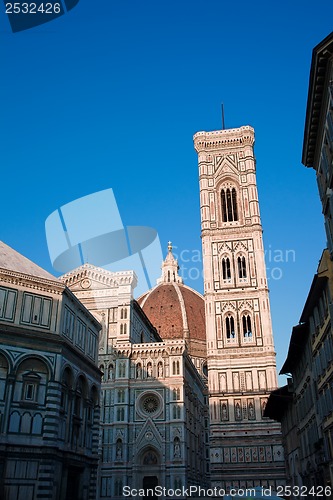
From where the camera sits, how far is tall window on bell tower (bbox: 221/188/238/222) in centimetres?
5478

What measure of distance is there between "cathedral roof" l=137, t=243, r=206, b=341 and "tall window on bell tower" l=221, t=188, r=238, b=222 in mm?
42390

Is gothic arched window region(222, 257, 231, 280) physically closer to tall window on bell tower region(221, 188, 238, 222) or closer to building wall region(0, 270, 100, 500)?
tall window on bell tower region(221, 188, 238, 222)

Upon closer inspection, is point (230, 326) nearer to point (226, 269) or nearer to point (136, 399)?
point (226, 269)

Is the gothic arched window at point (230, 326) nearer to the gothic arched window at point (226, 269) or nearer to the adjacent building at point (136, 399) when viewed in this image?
the gothic arched window at point (226, 269)

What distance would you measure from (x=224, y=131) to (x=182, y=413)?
31.5m

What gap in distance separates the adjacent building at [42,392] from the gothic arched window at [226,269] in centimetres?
2657

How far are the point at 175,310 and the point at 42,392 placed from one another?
7617cm

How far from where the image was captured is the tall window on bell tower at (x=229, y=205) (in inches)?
2157

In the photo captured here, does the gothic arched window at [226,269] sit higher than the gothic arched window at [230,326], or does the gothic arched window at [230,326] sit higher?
the gothic arched window at [226,269]

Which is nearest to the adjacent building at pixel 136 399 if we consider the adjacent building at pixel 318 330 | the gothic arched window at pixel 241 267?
the gothic arched window at pixel 241 267

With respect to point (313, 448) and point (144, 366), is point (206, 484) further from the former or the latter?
point (313, 448)

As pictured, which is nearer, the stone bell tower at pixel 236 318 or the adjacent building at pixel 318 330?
the adjacent building at pixel 318 330

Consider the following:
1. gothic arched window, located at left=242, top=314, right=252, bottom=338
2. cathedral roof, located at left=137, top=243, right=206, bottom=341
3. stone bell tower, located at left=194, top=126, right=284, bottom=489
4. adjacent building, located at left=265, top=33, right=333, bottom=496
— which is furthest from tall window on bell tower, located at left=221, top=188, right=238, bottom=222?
cathedral roof, located at left=137, top=243, right=206, bottom=341

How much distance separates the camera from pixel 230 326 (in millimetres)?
50094
